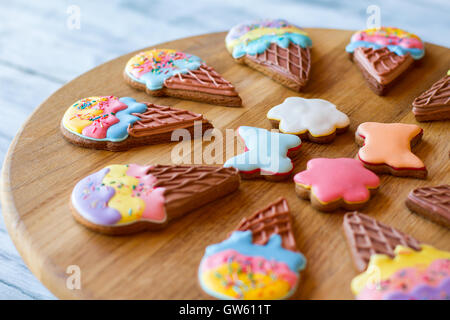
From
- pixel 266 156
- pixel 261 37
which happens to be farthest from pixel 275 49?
pixel 266 156

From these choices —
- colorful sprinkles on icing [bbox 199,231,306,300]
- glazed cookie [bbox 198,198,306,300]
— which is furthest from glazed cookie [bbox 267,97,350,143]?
colorful sprinkles on icing [bbox 199,231,306,300]

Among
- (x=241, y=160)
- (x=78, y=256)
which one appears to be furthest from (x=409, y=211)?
(x=78, y=256)

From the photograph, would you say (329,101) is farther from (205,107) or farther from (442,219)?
(442,219)

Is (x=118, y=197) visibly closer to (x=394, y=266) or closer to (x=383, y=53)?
(x=394, y=266)

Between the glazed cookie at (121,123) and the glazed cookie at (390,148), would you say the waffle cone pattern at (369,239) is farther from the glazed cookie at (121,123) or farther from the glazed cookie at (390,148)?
the glazed cookie at (121,123)

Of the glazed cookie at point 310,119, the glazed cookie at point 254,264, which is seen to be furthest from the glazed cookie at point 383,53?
the glazed cookie at point 254,264

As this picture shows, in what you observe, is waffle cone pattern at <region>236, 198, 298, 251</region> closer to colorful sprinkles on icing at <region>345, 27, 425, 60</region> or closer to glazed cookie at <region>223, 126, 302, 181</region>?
glazed cookie at <region>223, 126, 302, 181</region>
